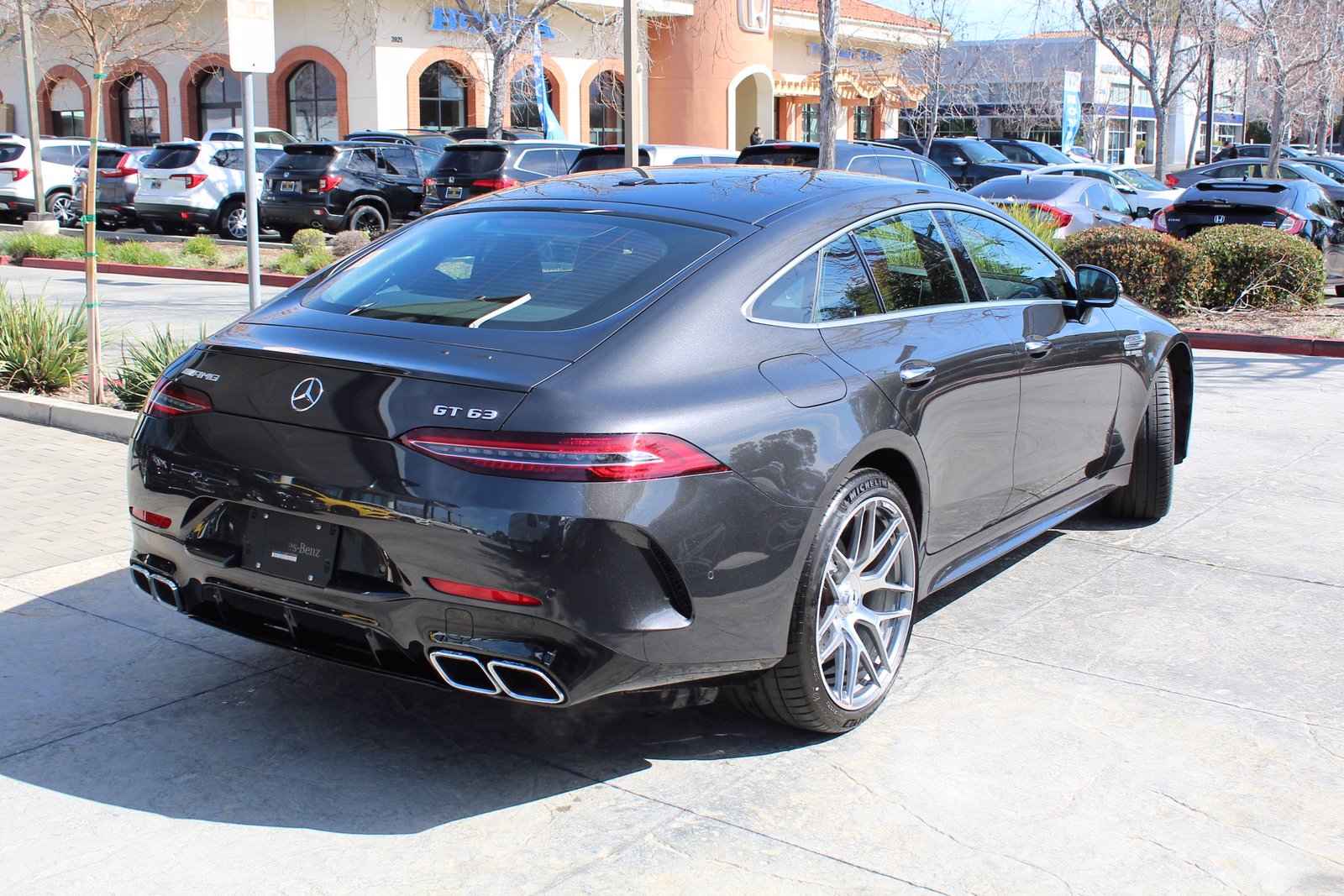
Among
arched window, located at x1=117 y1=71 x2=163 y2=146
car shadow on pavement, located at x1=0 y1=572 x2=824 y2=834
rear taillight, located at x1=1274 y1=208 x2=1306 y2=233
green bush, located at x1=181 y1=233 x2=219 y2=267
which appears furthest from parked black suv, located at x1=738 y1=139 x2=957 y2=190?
arched window, located at x1=117 y1=71 x2=163 y2=146

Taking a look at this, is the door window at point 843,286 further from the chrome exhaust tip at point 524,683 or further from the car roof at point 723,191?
the chrome exhaust tip at point 524,683

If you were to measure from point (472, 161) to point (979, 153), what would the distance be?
40.8 ft

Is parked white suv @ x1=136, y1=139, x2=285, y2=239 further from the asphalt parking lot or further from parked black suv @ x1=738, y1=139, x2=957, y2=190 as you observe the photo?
the asphalt parking lot

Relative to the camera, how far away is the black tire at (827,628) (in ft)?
12.2

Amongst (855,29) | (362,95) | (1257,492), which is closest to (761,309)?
(1257,492)

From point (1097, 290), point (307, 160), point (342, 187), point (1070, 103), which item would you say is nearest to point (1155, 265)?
point (1097, 290)

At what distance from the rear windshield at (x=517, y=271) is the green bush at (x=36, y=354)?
215 inches

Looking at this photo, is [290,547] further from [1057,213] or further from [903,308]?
[1057,213]

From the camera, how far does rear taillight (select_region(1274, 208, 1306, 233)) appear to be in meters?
15.6

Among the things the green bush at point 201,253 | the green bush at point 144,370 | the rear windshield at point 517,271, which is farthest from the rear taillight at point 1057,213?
the rear windshield at point 517,271

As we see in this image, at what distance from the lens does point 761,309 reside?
3.86 meters

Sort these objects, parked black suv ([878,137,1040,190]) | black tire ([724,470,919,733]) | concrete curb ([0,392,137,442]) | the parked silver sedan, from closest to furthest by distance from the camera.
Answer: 1. black tire ([724,470,919,733])
2. concrete curb ([0,392,137,442])
3. the parked silver sedan
4. parked black suv ([878,137,1040,190])

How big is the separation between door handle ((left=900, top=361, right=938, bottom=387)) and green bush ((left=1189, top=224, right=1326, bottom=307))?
1060 cm

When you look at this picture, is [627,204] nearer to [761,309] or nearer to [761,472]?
[761,309]
